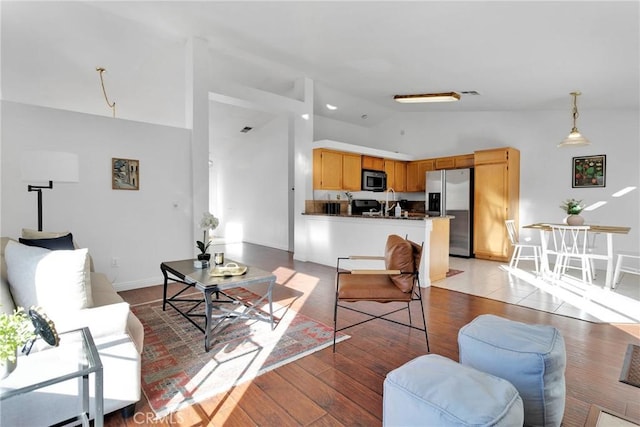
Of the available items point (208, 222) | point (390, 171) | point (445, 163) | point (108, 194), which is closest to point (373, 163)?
point (390, 171)

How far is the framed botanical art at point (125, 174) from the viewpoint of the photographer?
395 cm

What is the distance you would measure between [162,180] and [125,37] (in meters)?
1.85

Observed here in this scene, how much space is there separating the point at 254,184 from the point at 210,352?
20.5 ft

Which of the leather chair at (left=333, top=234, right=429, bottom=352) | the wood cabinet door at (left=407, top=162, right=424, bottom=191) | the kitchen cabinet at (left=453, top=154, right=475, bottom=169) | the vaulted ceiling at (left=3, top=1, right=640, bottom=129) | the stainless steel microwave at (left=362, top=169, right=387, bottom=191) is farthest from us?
the wood cabinet door at (left=407, top=162, right=424, bottom=191)

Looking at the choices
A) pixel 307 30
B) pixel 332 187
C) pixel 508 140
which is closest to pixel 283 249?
pixel 332 187

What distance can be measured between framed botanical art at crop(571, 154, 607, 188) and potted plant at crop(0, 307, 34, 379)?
23.6 feet

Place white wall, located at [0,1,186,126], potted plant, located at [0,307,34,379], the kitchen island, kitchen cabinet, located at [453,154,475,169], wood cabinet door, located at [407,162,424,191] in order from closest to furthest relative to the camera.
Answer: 1. potted plant, located at [0,307,34,379]
2. white wall, located at [0,1,186,126]
3. the kitchen island
4. kitchen cabinet, located at [453,154,475,169]
5. wood cabinet door, located at [407,162,424,191]

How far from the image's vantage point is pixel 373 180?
23.4ft

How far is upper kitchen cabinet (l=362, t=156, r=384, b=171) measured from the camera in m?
7.01

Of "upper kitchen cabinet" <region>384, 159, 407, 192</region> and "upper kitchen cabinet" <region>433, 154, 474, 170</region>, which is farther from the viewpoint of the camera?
"upper kitchen cabinet" <region>384, 159, 407, 192</region>

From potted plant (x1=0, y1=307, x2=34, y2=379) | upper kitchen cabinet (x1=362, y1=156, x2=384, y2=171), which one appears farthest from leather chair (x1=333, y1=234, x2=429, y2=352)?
upper kitchen cabinet (x1=362, y1=156, x2=384, y2=171)

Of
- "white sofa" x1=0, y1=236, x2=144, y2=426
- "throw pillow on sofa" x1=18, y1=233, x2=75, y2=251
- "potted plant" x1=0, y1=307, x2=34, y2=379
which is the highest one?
"throw pillow on sofa" x1=18, y1=233, x2=75, y2=251

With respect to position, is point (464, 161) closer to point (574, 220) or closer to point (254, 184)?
point (574, 220)

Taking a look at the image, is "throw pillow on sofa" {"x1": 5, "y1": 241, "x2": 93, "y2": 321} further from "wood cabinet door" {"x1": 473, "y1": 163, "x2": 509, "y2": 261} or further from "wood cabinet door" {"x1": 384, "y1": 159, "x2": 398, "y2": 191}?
"wood cabinet door" {"x1": 384, "y1": 159, "x2": 398, "y2": 191}
